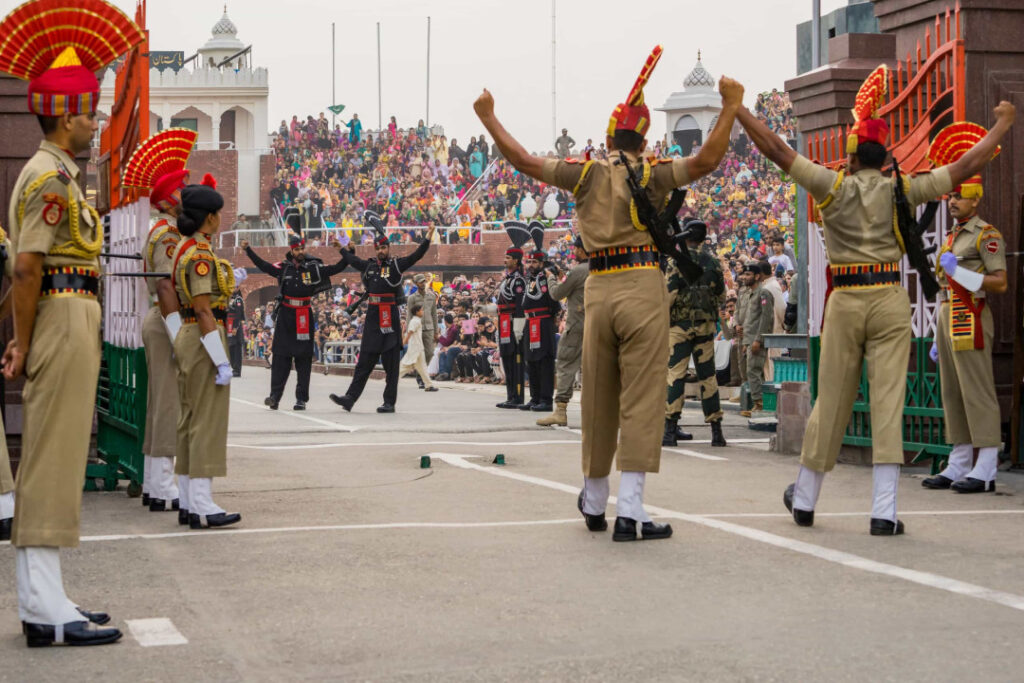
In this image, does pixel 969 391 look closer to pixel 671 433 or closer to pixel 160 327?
pixel 671 433

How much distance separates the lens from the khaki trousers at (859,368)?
25.3ft

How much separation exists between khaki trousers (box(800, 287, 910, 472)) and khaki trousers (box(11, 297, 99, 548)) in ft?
12.5

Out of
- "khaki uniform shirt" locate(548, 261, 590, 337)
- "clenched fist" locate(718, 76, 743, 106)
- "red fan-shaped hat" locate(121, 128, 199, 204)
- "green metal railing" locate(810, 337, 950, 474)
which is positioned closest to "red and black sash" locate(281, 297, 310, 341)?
"khaki uniform shirt" locate(548, 261, 590, 337)

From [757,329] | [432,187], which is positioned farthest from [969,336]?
[432,187]

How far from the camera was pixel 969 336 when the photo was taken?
9711mm

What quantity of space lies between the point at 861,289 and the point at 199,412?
340 centimetres

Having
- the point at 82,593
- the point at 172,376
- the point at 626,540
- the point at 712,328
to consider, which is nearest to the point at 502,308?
the point at 712,328

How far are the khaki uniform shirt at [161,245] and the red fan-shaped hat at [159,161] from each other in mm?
150

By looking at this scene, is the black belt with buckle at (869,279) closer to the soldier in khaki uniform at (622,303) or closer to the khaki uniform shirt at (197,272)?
the soldier in khaki uniform at (622,303)

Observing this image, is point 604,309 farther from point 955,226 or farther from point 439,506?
point 955,226

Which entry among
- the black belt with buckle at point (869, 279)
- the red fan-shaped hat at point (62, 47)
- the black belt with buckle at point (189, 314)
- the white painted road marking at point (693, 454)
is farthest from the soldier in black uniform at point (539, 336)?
the red fan-shaped hat at point (62, 47)

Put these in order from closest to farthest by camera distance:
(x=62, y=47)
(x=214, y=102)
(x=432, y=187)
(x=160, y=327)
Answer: (x=62, y=47), (x=160, y=327), (x=432, y=187), (x=214, y=102)

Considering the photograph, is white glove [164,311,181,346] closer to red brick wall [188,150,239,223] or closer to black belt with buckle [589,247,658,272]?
black belt with buckle [589,247,658,272]

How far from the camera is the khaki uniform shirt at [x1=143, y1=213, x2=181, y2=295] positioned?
8750 millimetres
